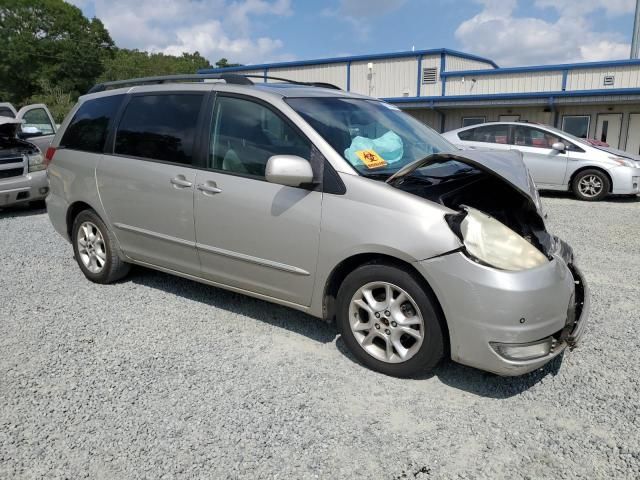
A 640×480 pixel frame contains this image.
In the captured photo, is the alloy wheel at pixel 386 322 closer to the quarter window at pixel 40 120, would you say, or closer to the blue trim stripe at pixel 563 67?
the quarter window at pixel 40 120

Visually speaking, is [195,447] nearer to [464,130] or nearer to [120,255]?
[120,255]

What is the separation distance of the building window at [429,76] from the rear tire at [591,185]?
13.0 m

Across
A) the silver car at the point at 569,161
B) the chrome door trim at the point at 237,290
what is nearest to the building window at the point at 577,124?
the silver car at the point at 569,161

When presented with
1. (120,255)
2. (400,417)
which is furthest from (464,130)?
(400,417)

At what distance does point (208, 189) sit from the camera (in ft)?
12.3

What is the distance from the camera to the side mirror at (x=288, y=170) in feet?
10.3

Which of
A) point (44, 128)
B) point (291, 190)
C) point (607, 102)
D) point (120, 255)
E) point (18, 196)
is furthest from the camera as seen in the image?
point (607, 102)

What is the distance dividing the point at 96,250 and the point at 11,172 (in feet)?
15.7

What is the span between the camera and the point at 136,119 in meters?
4.39

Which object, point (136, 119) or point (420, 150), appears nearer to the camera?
point (420, 150)

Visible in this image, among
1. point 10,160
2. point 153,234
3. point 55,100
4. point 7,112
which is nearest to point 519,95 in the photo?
point 7,112

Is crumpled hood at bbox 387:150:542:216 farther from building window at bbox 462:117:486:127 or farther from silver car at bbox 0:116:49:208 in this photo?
building window at bbox 462:117:486:127

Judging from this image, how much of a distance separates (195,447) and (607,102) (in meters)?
19.2

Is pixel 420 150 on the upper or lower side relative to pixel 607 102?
lower
